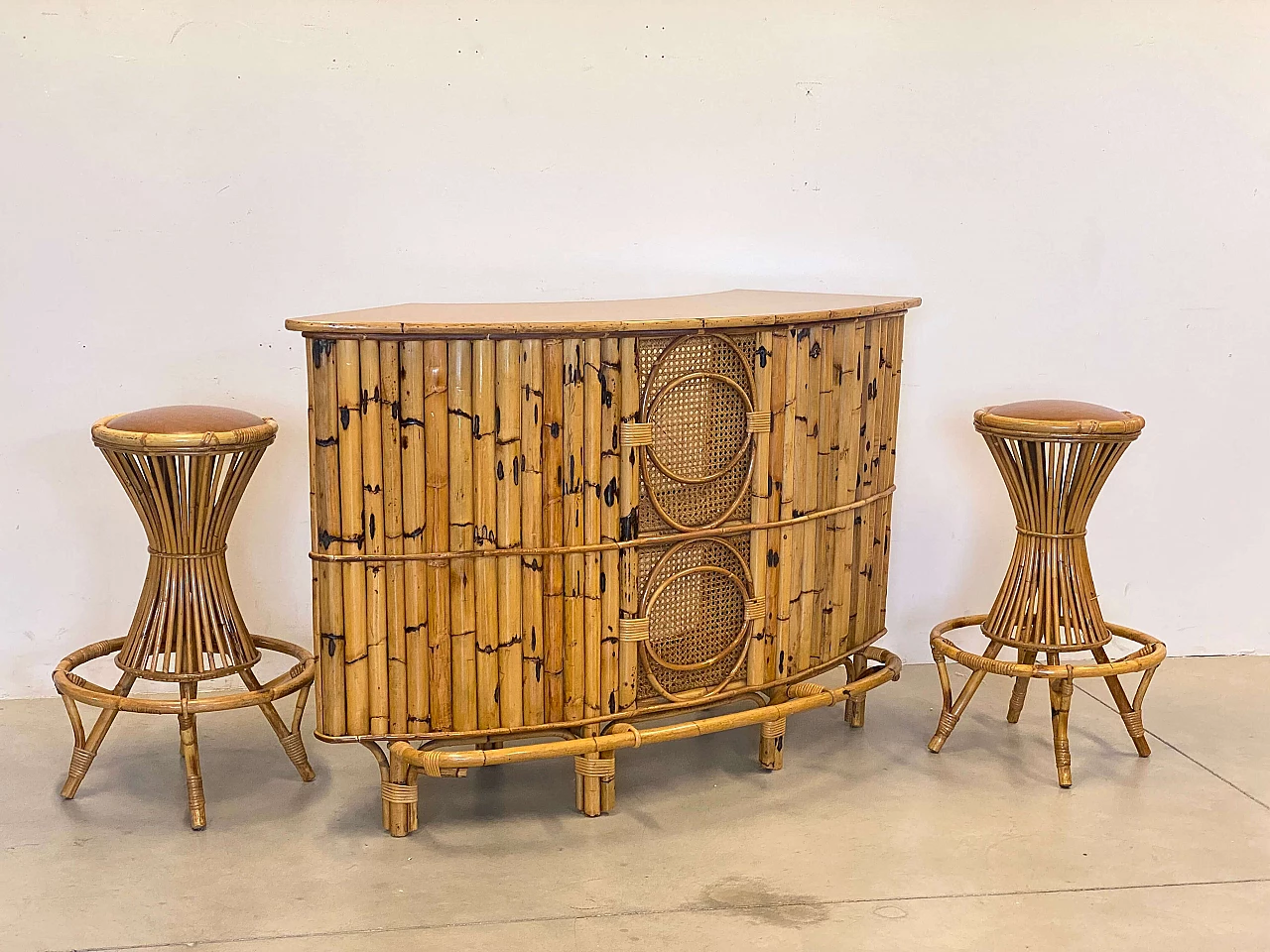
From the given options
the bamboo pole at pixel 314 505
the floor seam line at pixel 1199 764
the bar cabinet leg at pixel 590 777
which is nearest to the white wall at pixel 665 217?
the floor seam line at pixel 1199 764

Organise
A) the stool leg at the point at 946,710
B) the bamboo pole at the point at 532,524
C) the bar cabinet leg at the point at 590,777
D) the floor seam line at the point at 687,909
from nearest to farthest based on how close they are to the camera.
Result: the floor seam line at the point at 687,909 < the bamboo pole at the point at 532,524 < the bar cabinet leg at the point at 590,777 < the stool leg at the point at 946,710

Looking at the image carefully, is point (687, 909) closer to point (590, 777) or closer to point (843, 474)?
point (590, 777)

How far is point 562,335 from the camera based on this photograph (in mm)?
3037

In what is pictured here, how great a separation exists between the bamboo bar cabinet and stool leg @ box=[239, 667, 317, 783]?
0.42 m

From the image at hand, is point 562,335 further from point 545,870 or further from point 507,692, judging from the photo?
point 545,870

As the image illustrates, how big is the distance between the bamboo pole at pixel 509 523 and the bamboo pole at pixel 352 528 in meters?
0.32

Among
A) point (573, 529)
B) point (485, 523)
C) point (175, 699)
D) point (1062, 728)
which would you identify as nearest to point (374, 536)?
point (485, 523)

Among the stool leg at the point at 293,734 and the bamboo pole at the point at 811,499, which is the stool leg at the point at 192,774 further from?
the bamboo pole at the point at 811,499

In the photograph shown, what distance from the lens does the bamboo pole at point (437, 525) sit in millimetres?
2988

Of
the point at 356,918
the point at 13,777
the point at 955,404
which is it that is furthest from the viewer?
the point at 955,404

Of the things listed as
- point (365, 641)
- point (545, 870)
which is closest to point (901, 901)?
point (545, 870)

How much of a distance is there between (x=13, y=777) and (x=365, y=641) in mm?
1242

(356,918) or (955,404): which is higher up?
(955,404)

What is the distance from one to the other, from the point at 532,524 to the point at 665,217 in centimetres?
155
